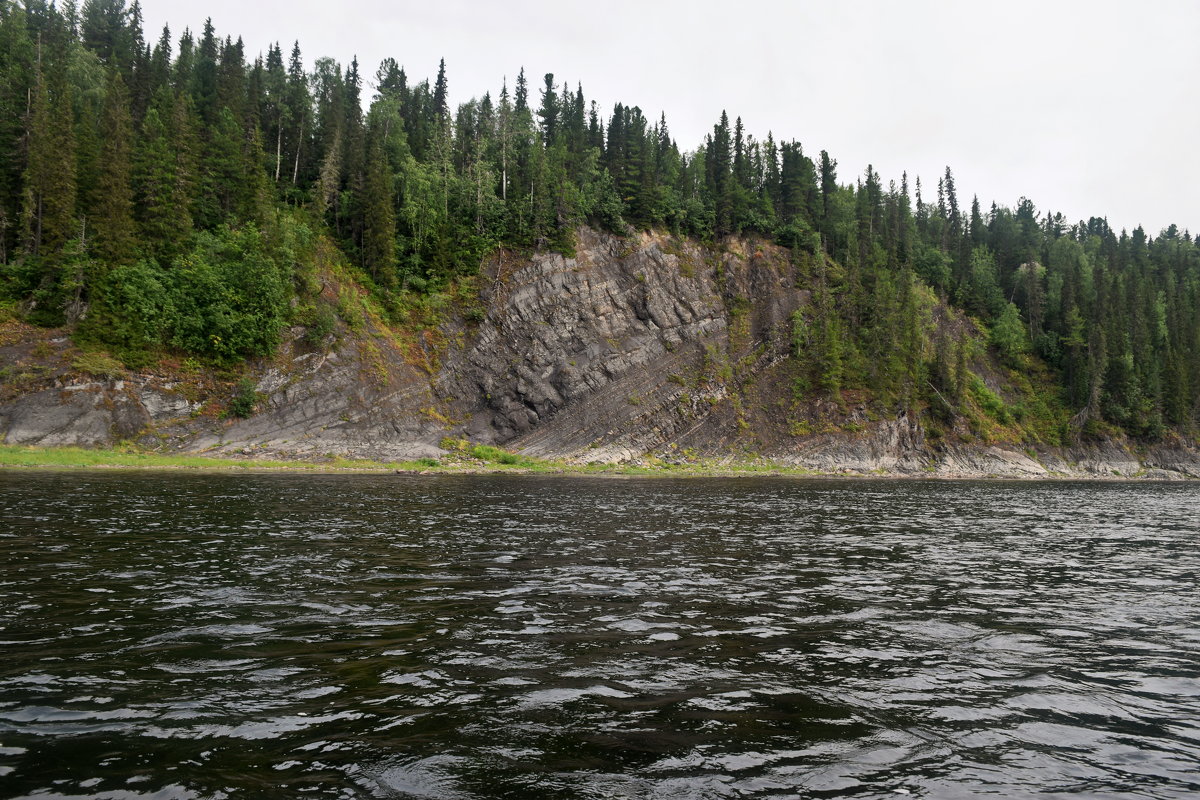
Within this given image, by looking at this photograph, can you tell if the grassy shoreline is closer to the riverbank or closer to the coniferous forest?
the riverbank

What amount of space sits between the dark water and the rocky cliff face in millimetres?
36753

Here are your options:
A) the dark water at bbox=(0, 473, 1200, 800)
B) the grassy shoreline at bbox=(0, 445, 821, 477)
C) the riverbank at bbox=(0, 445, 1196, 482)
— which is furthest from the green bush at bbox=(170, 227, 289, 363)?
the dark water at bbox=(0, 473, 1200, 800)

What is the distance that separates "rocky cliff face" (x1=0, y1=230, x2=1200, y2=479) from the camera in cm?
5331

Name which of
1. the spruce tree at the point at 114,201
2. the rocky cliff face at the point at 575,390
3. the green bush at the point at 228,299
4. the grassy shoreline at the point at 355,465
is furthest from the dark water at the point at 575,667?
the spruce tree at the point at 114,201

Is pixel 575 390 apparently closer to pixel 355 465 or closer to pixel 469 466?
pixel 469 466

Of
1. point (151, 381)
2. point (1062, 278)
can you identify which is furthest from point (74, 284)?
point (1062, 278)

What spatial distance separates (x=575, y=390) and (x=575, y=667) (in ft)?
215

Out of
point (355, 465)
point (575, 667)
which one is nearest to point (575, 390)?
point (355, 465)

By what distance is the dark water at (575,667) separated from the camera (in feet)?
20.1

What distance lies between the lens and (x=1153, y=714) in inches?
323

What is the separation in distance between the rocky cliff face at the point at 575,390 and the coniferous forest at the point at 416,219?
429 centimetres

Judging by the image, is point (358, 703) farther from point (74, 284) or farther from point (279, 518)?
point (74, 284)

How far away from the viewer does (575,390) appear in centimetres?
7462

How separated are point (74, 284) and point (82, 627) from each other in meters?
60.0
